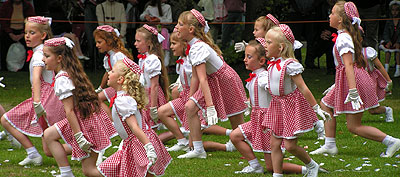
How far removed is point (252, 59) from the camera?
6789 mm

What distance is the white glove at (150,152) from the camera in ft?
16.9

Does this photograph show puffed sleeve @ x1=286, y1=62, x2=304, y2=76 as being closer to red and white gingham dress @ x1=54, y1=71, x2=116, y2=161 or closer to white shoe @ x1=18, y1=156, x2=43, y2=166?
red and white gingham dress @ x1=54, y1=71, x2=116, y2=161

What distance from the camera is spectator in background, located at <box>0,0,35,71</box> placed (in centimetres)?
1545

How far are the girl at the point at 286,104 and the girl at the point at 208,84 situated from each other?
1138 millimetres

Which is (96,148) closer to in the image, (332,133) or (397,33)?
(332,133)

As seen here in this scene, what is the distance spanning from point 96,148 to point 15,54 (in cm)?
1048

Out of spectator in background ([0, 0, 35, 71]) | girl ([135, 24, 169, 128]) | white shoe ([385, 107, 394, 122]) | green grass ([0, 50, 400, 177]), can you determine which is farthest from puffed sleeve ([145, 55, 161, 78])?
spectator in background ([0, 0, 35, 71])

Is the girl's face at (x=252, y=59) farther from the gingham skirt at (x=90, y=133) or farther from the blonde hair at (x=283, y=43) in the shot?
the gingham skirt at (x=90, y=133)

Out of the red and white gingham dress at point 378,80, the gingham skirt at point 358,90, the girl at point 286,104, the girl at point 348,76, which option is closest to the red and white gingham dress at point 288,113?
the girl at point 286,104

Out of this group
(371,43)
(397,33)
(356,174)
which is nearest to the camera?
(356,174)

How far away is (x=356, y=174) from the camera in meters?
6.50

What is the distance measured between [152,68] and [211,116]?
1.58 metres

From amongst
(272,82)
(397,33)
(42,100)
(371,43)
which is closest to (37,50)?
(42,100)

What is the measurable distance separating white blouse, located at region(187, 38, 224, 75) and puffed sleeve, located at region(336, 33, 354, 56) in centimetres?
124
